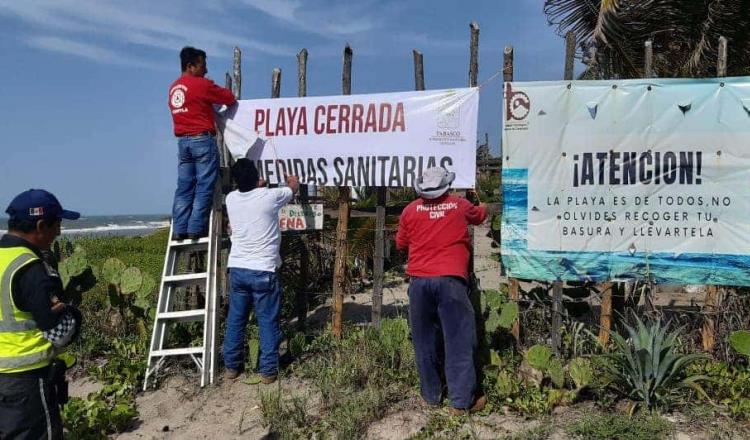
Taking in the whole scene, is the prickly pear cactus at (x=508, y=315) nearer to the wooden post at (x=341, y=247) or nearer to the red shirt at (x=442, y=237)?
the red shirt at (x=442, y=237)

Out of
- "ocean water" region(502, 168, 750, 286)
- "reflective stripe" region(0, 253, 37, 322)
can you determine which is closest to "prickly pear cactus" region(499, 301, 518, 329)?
"ocean water" region(502, 168, 750, 286)

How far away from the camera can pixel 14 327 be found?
3268 millimetres

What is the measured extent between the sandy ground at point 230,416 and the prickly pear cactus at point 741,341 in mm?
923

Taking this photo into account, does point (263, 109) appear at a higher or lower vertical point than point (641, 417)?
higher

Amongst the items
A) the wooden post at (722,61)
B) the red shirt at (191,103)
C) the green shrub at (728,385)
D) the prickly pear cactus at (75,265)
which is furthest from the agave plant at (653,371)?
the prickly pear cactus at (75,265)

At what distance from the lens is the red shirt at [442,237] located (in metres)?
4.80

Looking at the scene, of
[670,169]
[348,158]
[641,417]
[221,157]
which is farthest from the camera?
[221,157]

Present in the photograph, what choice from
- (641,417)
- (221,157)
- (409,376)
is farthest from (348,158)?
(641,417)

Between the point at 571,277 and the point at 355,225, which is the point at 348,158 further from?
the point at 355,225

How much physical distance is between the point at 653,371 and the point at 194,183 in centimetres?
453

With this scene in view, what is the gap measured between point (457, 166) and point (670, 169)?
184cm

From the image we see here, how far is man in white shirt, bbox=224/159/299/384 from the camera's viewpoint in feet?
18.4

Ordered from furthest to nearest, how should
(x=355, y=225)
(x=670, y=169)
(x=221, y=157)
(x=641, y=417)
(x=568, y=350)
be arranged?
1. (x=355, y=225)
2. (x=221, y=157)
3. (x=568, y=350)
4. (x=670, y=169)
5. (x=641, y=417)

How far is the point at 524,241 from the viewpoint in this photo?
18.3 feet
